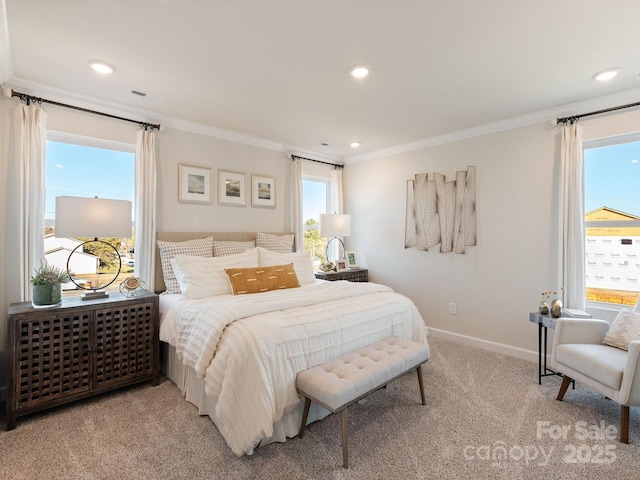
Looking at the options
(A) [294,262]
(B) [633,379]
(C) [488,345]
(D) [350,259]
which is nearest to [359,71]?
(A) [294,262]

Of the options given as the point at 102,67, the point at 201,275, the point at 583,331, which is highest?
the point at 102,67

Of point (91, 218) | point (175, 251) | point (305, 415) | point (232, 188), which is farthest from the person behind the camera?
point (232, 188)

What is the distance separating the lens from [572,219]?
9.93 feet

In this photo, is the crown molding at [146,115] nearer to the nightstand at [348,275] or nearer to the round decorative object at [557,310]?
the nightstand at [348,275]

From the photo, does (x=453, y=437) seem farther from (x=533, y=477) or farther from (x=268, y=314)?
(x=268, y=314)

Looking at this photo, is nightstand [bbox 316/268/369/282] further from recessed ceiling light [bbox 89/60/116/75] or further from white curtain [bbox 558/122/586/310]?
recessed ceiling light [bbox 89/60/116/75]

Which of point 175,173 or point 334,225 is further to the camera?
point 334,225

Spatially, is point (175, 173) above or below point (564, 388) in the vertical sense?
above

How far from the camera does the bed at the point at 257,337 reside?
6.06 ft

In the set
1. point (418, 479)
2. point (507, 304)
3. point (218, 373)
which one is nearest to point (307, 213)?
point (507, 304)

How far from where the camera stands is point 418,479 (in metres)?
1.69

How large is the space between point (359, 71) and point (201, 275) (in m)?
2.19

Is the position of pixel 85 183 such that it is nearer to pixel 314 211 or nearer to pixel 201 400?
pixel 201 400

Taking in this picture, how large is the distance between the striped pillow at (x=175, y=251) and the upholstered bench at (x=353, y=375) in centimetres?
188
